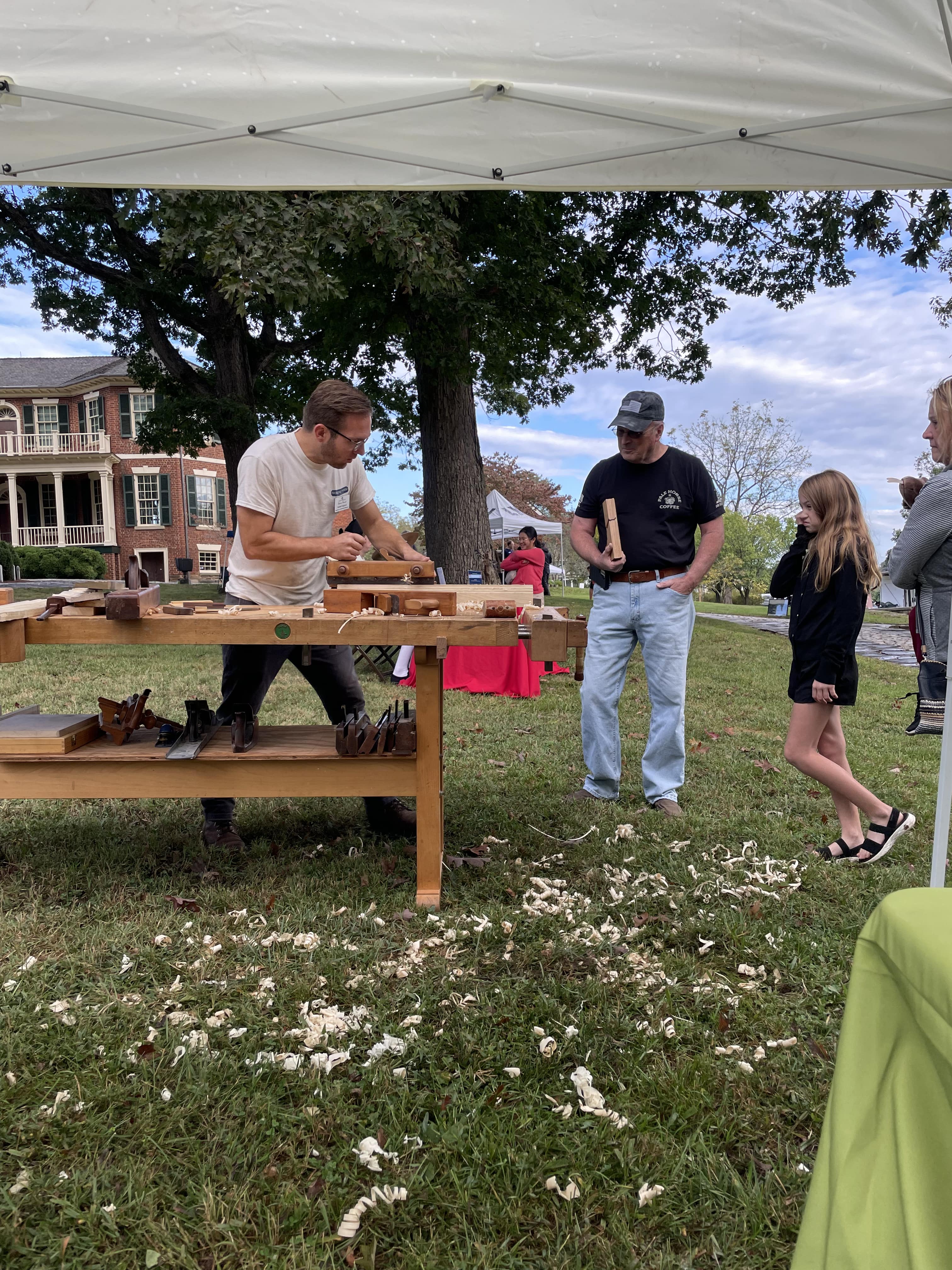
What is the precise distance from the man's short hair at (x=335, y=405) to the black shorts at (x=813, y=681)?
2.24 meters

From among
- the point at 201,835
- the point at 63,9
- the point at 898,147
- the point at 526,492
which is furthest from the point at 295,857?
the point at 526,492

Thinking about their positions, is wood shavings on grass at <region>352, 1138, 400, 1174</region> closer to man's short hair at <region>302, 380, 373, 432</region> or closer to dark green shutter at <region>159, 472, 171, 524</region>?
man's short hair at <region>302, 380, 373, 432</region>

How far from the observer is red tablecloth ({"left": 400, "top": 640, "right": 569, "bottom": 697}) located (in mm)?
8555

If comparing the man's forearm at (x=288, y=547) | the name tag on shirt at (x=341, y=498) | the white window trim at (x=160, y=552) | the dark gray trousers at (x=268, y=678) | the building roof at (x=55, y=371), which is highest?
the building roof at (x=55, y=371)

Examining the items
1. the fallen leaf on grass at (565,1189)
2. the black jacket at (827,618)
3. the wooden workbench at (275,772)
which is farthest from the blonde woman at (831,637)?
the fallen leaf on grass at (565,1189)

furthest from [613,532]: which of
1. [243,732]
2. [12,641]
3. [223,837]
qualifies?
[12,641]

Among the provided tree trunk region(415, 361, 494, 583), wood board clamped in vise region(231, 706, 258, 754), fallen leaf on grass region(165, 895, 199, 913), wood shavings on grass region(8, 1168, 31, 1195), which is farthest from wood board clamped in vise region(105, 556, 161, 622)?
tree trunk region(415, 361, 494, 583)

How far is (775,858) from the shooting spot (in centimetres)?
408

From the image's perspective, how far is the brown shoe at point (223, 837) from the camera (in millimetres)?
4082

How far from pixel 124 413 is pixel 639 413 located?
39.3m

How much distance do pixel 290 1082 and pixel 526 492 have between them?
163ft

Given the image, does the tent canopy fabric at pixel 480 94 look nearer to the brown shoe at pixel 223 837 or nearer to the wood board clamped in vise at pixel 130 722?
the wood board clamped in vise at pixel 130 722

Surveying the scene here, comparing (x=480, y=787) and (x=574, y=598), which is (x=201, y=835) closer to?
(x=480, y=787)

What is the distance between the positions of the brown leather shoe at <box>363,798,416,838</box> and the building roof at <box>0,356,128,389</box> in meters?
39.5
